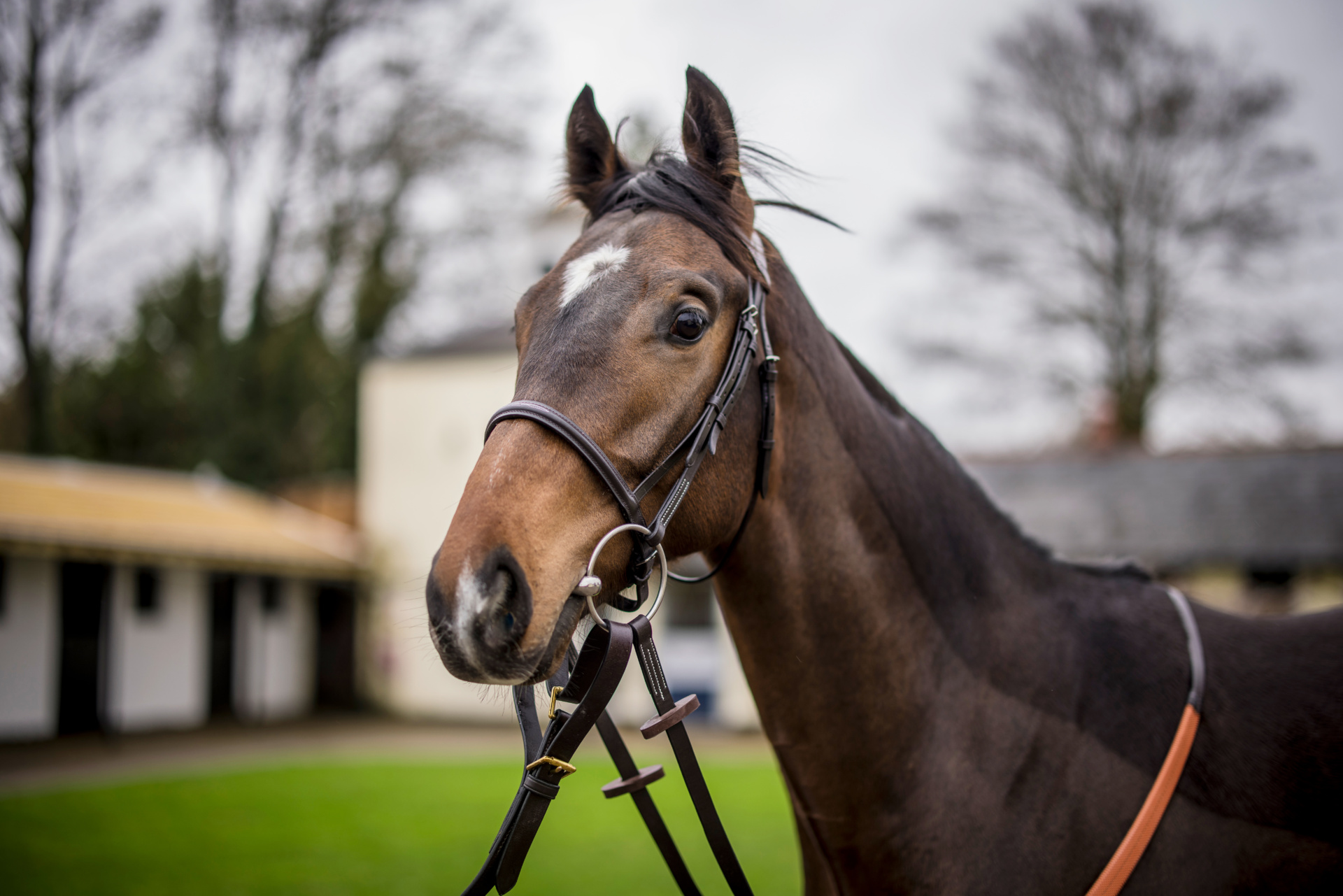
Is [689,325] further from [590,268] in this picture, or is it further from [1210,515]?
[1210,515]

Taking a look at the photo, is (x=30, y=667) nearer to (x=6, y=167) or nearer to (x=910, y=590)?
(x=6, y=167)

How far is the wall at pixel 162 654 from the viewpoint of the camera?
1530 centimetres

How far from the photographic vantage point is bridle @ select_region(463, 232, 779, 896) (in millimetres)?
1495

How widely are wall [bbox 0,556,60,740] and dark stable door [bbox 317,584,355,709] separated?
6388 millimetres

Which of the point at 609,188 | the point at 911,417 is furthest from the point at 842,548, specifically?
the point at 609,188

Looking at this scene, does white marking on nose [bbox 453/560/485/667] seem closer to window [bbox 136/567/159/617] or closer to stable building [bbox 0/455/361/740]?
stable building [bbox 0/455/361/740]

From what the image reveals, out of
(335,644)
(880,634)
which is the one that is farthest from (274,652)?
(880,634)

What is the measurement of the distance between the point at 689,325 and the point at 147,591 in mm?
18252

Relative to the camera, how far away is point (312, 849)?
754cm

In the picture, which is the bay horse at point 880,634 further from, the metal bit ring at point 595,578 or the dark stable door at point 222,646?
the dark stable door at point 222,646

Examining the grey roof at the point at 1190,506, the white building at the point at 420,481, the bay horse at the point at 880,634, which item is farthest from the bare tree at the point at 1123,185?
the bay horse at the point at 880,634

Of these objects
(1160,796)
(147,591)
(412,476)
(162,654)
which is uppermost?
(412,476)

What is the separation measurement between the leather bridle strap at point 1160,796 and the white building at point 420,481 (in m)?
16.0

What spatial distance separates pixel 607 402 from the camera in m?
1.53
